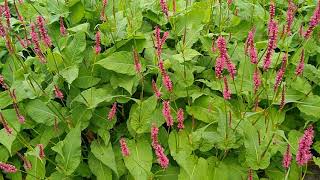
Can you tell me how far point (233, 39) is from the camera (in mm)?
3574

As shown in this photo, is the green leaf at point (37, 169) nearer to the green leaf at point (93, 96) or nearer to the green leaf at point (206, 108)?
the green leaf at point (93, 96)

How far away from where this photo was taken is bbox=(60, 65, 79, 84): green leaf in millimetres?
2951

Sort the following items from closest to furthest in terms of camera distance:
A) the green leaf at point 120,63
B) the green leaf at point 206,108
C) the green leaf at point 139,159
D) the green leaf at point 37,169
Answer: the green leaf at point 139,159 → the green leaf at point 37,169 → the green leaf at point 206,108 → the green leaf at point 120,63

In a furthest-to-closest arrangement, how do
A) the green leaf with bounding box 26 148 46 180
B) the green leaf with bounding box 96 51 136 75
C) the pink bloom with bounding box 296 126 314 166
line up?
the green leaf with bounding box 96 51 136 75, the green leaf with bounding box 26 148 46 180, the pink bloom with bounding box 296 126 314 166

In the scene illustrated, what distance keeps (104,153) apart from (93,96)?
1.43ft

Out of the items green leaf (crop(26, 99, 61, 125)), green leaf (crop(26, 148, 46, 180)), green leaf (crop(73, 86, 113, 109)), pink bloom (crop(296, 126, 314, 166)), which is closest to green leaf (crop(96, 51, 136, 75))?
green leaf (crop(73, 86, 113, 109))

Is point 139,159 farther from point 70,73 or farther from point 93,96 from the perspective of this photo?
point 70,73

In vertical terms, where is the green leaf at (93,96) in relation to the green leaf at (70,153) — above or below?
above

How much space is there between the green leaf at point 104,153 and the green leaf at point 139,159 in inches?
3.7

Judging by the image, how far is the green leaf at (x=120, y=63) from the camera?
3117 mm

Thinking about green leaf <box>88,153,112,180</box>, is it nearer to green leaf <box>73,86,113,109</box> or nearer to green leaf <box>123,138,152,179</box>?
green leaf <box>123,138,152,179</box>

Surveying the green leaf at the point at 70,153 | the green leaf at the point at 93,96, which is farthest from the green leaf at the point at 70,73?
the green leaf at the point at 70,153

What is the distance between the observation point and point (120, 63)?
125 inches

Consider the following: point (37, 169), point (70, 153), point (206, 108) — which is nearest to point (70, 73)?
point (70, 153)
